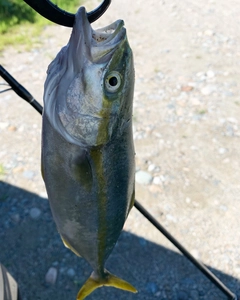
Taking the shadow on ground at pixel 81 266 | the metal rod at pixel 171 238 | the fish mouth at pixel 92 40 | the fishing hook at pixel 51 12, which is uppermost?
the fishing hook at pixel 51 12

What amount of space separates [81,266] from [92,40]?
1.97 m

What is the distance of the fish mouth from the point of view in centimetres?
102

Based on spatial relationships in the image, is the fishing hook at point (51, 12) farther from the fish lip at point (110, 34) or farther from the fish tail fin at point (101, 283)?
the fish tail fin at point (101, 283)

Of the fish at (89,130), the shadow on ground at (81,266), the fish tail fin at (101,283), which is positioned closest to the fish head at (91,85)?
the fish at (89,130)

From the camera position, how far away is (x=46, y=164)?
48.6 inches

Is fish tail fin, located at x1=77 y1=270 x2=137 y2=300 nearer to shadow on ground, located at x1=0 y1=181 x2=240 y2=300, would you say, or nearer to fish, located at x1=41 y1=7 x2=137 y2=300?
fish, located at x1=41 y1=7 x2=137 y2=300

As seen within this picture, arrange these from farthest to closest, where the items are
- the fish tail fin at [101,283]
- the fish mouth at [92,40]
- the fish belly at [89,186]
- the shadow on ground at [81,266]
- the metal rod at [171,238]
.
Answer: the shadow on ground at [81,266] < the metal rod at [171,238] < the fish tail fin at [101,283] < the fish belly at [89,186] < the fish mouth at [92,40]

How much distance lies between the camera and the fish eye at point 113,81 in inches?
42.3

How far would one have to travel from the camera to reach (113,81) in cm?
109

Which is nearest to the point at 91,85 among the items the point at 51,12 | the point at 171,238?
the point at 51,12

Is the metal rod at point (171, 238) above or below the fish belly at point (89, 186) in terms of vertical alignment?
below

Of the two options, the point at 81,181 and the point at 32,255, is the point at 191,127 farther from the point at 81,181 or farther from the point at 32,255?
the point at 81,181

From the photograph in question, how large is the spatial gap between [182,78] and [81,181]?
363 cm

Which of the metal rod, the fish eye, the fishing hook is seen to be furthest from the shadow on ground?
the fishing hook
